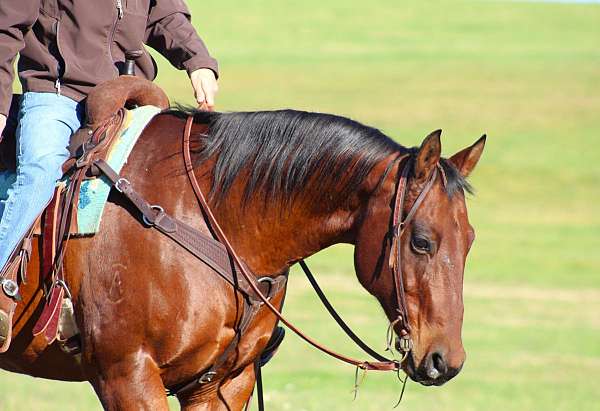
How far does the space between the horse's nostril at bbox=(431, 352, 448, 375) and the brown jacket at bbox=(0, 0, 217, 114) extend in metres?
1.90

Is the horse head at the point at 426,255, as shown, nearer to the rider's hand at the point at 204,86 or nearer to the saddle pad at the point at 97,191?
the saddle pad at the point at 97,191

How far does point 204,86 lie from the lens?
560 cm

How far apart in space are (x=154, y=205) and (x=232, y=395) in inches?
38.6

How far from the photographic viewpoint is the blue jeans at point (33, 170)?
4.76 metres

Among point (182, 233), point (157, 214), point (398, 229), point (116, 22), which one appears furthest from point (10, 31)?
point (398, 229)

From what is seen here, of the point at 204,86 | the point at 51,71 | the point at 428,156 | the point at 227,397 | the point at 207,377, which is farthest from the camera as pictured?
the point at 204,86

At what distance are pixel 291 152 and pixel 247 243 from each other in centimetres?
41

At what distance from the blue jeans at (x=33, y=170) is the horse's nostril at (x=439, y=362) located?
1659mm

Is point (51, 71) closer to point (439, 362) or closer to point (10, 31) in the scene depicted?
point (10, 31)

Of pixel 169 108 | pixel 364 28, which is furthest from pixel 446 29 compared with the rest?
pixel 169 108

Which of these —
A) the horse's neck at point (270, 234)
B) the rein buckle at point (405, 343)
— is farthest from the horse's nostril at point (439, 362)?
the horse's neck at point (270, 234)

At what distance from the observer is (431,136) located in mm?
4344

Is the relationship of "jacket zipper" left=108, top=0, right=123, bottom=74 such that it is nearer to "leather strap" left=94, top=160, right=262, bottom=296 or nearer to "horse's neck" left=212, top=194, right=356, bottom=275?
"leather strap" left=94, top=160, right=262, bottom=296

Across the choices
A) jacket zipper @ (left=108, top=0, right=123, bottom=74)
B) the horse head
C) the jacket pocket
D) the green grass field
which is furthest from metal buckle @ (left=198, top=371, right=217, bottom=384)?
the green grass field
